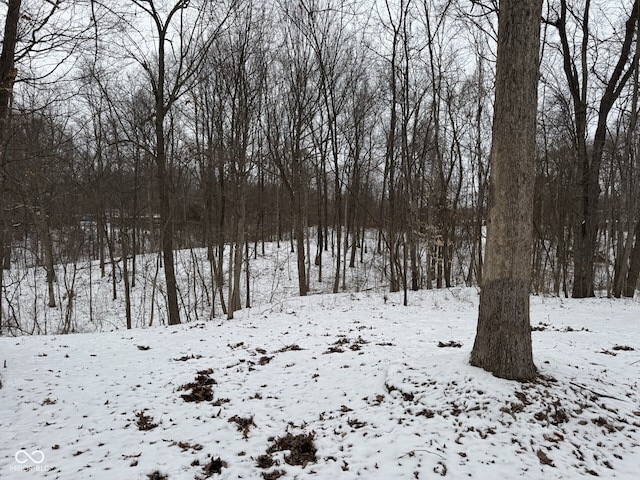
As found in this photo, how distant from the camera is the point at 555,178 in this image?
16.8 metres

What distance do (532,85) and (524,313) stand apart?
2.32 metres

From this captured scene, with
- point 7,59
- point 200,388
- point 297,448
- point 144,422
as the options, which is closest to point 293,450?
point 297,448

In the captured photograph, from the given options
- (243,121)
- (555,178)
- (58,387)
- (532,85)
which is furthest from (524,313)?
(555,178)

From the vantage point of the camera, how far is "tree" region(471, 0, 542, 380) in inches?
139

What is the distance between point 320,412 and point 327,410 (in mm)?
80

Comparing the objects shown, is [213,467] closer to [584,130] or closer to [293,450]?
[293,450]

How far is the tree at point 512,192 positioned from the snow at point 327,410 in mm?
426

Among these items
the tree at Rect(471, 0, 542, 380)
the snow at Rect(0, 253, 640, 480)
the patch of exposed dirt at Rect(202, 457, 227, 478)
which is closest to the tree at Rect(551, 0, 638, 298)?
the snow at Rect(0, 253, 640, 480)

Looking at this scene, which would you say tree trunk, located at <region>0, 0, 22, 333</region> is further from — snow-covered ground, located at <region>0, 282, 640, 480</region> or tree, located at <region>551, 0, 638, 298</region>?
tree, located at <region>551, 0, 638, 298</region>

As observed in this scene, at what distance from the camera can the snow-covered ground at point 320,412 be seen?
2762 millimetres

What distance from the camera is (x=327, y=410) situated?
3.74 metres

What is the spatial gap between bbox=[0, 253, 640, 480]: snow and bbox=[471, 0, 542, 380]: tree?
1.40 ft

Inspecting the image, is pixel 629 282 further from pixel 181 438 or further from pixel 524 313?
pixel 181 438

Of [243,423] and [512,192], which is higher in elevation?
[512,192]
